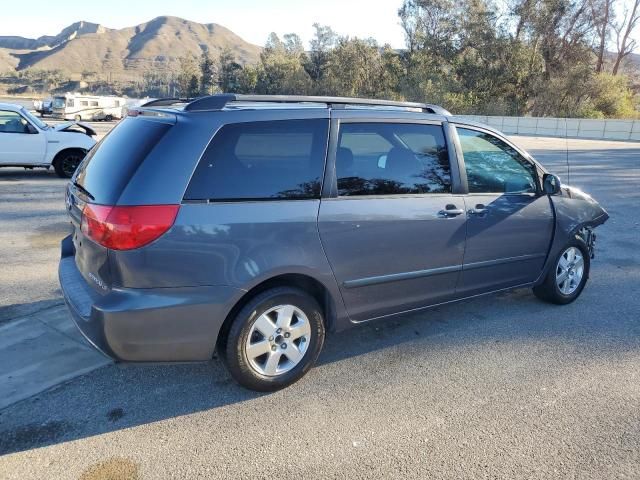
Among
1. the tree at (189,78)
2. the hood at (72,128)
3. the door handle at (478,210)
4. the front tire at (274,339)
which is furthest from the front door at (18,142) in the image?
the tree at (189,78)

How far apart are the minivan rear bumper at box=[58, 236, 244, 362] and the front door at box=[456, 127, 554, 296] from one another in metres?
2.01

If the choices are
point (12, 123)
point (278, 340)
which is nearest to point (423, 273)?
point (278, 340)

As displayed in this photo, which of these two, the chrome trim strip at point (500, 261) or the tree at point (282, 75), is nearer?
the chrome trim strip at point (500, 261)

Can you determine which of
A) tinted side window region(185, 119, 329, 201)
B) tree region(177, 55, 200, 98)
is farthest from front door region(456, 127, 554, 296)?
tree region(177, 55, 200, 98)

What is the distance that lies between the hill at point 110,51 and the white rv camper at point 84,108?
84.5 m

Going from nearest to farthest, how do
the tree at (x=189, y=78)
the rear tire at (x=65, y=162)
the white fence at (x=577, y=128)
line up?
the rear tire at (x=65, y=162), the white fence at (x=577, y=128), the tree at (x=189, y=78)

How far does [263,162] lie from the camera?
306 centimetres

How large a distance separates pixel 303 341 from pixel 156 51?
181833 millimetres

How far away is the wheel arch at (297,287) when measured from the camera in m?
3.02

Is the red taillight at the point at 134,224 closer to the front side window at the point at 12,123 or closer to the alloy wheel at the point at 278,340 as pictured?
the alloy wheel at the point at 278,340

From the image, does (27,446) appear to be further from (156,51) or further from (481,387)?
(156,51)

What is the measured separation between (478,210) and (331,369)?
1.65 metres

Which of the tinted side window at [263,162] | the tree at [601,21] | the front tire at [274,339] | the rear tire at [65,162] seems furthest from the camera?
the tree at [601,21]

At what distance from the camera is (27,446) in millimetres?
2682
